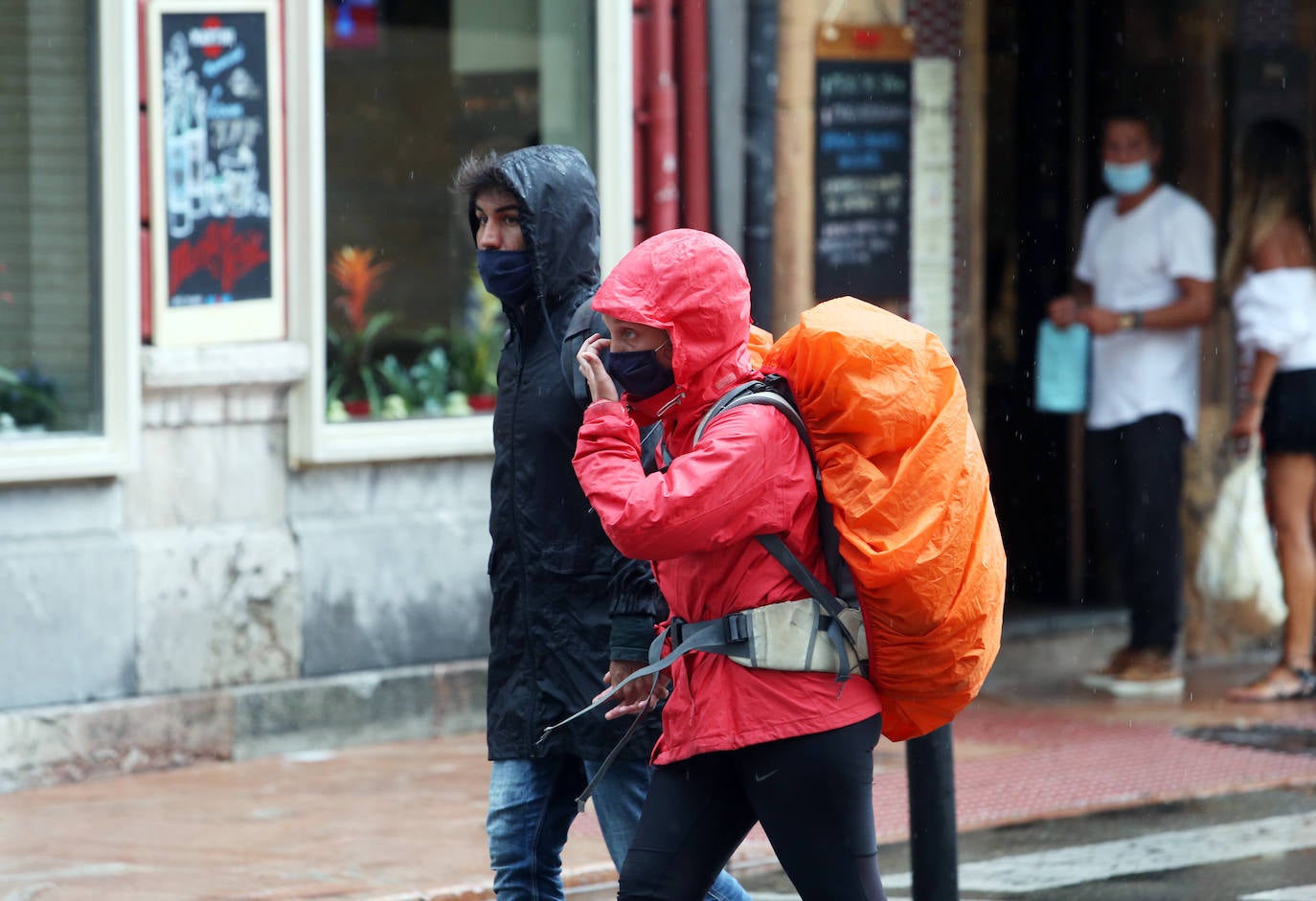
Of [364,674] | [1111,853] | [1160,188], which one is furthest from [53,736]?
[1160,188]

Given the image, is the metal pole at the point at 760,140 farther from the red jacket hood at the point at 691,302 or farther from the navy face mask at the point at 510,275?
the red jacket hood at the point at 691,302

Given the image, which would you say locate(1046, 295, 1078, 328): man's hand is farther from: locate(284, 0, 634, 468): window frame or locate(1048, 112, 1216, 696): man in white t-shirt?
locate(284, 0, 634, 468): window frame

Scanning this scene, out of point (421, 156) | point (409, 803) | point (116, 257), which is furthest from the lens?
point (421, 156)

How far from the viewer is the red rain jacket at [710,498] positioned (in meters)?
3.74

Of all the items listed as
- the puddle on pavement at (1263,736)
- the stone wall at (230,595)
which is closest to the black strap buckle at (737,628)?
the stone wall at (230,595)

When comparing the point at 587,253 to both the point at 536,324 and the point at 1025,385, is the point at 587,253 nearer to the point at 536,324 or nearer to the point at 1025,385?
the point at 536,324

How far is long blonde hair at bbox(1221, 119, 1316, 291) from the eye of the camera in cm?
886

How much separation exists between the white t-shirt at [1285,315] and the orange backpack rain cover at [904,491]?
5.53 m

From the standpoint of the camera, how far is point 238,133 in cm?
781

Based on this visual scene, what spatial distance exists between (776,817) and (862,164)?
5983 mm

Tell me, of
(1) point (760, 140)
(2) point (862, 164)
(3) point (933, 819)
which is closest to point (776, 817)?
(3) point (933, 819)

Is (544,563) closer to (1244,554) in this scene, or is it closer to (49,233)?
(49,233)

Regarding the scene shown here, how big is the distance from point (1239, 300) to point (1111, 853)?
327 cm

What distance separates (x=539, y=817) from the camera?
443cm
